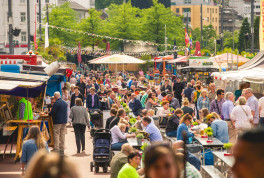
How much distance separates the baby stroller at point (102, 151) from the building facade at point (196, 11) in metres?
153

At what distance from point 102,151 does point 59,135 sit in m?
2.14

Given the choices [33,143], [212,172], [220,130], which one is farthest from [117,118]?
[33,143]

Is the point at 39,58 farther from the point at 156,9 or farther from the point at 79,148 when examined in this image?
the point at 156,9

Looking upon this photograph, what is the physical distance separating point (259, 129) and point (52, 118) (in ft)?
45.6

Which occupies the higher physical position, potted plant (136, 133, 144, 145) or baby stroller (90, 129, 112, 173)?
potted plant (136, 133, 144, 145)

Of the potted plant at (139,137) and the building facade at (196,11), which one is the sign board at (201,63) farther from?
the building facade at (196,11)

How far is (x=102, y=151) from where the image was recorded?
550 inches

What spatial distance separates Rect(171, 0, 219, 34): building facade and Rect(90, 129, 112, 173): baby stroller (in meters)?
153

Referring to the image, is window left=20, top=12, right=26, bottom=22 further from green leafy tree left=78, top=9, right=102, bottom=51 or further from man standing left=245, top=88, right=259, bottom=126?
man standing left=245, top=88, right=259, bottom=126

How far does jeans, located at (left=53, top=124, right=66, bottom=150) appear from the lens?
15.6 meters

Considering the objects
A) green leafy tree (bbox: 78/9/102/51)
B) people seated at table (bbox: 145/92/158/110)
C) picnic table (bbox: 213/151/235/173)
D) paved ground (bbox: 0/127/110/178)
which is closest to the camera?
picnic table (bbox: 213/151/235/173)

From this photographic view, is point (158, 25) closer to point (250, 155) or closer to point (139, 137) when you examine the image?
point (139, 137)

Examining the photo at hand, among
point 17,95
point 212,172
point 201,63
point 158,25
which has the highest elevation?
point 158,25

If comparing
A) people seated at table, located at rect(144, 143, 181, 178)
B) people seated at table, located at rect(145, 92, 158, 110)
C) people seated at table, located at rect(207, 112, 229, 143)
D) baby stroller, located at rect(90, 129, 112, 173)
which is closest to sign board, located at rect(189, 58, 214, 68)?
people seated at table, located at rect(145, 92, 158, 110)
